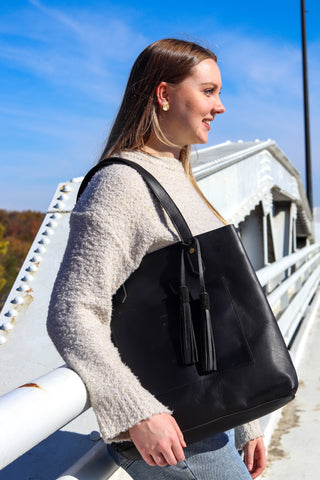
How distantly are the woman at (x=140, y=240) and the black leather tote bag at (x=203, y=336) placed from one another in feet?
0.20

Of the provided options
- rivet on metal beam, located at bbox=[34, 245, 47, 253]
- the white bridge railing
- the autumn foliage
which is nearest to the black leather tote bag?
the white bridge railing

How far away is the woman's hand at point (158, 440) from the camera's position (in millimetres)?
1231

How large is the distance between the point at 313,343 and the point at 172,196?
4.62 m

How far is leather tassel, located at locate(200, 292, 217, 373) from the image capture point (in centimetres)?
134

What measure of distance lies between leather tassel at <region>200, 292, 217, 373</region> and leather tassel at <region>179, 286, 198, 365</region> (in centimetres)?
2

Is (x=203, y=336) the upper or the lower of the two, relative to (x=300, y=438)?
upper

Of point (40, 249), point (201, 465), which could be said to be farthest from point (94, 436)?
point (40, 249)

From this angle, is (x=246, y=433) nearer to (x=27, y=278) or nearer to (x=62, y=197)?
(x=27, y=278)

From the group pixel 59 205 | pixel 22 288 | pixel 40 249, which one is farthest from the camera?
pixel 59 205

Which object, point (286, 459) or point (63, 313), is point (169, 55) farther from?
point (286, 459)

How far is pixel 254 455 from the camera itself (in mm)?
1766

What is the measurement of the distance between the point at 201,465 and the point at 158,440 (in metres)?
0.26

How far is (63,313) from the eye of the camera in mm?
1302

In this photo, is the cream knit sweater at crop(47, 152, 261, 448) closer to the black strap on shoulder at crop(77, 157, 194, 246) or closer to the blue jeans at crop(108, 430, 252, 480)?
the black strap on shoulder at crop(77, 157, 194, 246)
